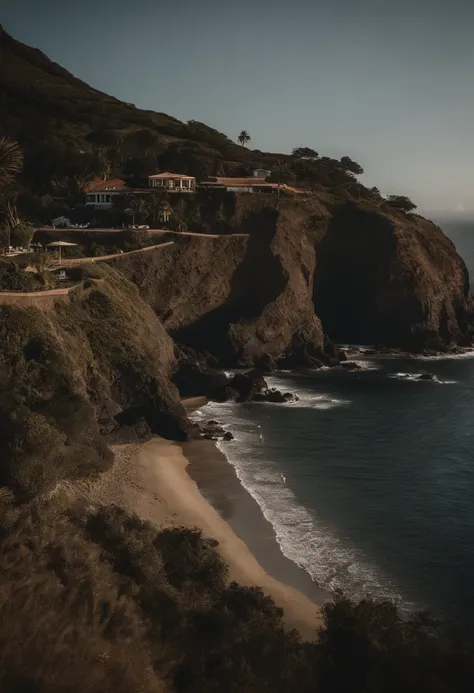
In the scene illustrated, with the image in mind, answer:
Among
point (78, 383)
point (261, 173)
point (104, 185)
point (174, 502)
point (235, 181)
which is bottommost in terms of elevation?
→ point (174, 502)

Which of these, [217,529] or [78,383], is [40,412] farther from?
[217,529]

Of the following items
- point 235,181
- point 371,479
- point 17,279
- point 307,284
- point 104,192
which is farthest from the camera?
point 235,181

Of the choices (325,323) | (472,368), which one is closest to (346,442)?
(472,368)

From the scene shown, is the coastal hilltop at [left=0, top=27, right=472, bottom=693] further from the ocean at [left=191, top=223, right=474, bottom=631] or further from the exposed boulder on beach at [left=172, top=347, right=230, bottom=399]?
the ocean at [left=191, top=223, right=474, bottom=631]

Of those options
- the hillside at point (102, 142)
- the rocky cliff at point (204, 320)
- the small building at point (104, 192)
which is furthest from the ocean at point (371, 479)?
the hillside at point (102, 142)

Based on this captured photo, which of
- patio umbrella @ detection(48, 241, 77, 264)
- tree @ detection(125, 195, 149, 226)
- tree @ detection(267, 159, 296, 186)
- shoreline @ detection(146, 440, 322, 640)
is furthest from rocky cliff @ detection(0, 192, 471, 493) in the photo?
tree @ detection(267, 159, 296, 186)

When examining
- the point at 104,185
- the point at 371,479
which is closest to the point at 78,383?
the point at 371,479

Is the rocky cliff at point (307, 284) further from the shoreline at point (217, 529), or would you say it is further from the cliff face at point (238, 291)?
the shoreline at point (217, 529)

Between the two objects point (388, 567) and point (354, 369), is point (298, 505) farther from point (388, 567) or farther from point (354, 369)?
point (354, 369)

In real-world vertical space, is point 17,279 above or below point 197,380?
above
